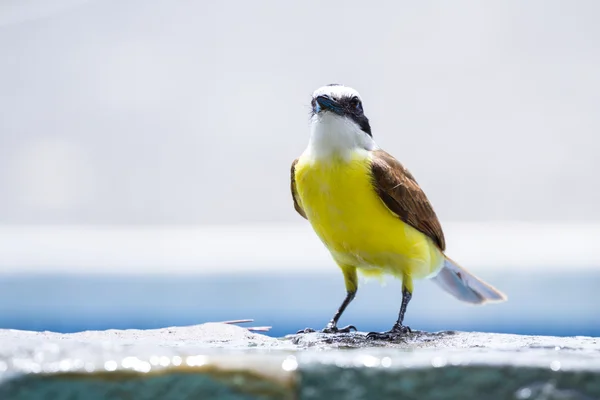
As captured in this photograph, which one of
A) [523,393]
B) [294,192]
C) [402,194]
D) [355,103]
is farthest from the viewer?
[294,192]

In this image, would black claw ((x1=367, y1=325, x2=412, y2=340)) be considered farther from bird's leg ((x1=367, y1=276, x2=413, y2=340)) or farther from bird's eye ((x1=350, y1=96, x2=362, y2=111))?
bird's eye ((x1=350, y1=96, x2=362, y2=111))

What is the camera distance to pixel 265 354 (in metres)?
1.52

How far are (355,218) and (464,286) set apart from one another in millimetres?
865

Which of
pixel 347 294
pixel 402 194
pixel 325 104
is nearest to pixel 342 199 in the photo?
pixel 402 194

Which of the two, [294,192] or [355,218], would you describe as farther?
[294,192]

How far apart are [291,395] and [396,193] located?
143cm

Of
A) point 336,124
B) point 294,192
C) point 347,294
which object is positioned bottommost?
point 347,294

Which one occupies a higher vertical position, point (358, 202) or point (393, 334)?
point (358, 202)

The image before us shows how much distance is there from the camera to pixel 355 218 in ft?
8.87

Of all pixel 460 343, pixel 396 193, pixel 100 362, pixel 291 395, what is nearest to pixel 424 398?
pixel 291 395

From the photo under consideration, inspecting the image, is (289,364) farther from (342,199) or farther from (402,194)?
(402,194)

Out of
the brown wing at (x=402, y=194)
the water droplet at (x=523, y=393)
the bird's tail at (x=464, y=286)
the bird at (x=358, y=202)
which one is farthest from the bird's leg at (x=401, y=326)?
the water droplet at (x=523, y=393)

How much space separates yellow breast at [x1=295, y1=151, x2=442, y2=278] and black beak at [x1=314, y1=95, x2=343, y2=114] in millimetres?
178

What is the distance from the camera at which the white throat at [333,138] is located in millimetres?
2803
